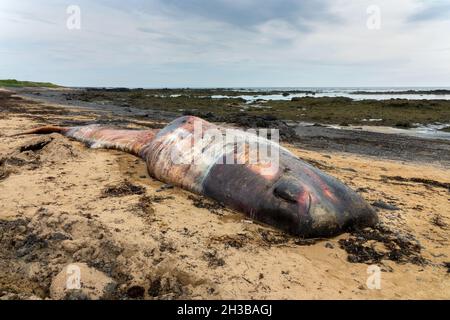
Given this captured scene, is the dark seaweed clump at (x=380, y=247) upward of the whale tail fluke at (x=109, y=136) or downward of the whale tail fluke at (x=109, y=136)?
downward

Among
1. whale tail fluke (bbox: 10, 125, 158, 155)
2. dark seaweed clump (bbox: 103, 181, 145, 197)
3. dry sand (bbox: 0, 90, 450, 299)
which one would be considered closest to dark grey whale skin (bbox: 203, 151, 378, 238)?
dry sand (bbox: 0, 90, 450, 299)

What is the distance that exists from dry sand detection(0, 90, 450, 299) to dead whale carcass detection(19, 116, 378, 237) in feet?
0.47

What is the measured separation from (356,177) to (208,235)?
12.4 feet

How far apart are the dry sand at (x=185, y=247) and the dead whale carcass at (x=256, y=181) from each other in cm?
14

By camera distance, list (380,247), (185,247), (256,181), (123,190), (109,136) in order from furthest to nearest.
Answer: (109,136) < (123,190) < (256,181) < (380,247) < (185,247)

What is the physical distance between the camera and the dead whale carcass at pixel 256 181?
400 cm

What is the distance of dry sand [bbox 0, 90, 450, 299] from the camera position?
311cm

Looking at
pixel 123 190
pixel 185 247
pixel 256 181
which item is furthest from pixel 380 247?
pixel 123 190

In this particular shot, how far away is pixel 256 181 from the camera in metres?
4.42

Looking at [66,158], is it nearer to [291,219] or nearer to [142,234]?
[142,234]

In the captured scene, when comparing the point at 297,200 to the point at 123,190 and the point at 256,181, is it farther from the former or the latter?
the point at 123,190

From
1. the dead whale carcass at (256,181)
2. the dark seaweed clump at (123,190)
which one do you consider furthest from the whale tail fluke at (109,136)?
the dark seaweed clump at (123,190)

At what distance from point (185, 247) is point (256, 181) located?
1.18 metres

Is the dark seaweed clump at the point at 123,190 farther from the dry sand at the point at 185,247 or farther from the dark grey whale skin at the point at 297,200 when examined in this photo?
the dark grey whale skin at the point at 297,200
